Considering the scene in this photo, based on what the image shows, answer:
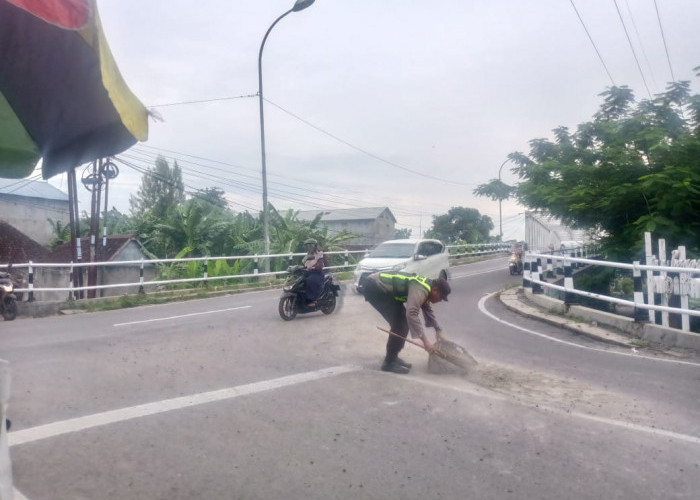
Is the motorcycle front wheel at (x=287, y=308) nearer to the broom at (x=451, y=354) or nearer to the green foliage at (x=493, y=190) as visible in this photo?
the broom at (x=451, y=354)

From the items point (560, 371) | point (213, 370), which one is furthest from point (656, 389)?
point (213, 370)

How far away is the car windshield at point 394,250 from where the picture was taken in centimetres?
1822

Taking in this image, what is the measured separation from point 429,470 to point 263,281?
17685 mm

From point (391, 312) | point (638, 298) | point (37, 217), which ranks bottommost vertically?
point (638, 298)

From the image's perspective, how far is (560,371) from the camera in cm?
746

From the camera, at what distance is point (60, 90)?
8.54 ft

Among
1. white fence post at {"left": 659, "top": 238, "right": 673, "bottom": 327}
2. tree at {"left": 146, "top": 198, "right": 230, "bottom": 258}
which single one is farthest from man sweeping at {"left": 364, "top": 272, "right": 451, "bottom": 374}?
tree at {"left": 146, "top": 198, "right": 230, "bottom": 258}

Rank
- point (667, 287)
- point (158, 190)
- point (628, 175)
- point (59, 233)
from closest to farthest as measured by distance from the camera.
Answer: point (667, 287), point (628, 175), point (59, 233), point (158, 190)

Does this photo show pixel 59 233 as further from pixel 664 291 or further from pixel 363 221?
pixel 363 221

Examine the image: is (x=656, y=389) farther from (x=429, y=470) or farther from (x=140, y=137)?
(x=140, y=137)

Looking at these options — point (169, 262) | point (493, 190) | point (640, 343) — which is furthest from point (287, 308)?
point (493, 190)

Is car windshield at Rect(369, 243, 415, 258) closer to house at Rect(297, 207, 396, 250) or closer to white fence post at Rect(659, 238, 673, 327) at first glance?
white fence post at Rect(659, 238, 673, 327)

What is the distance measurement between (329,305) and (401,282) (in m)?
4.96

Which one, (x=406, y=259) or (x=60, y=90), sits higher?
(x=60, y=90)
